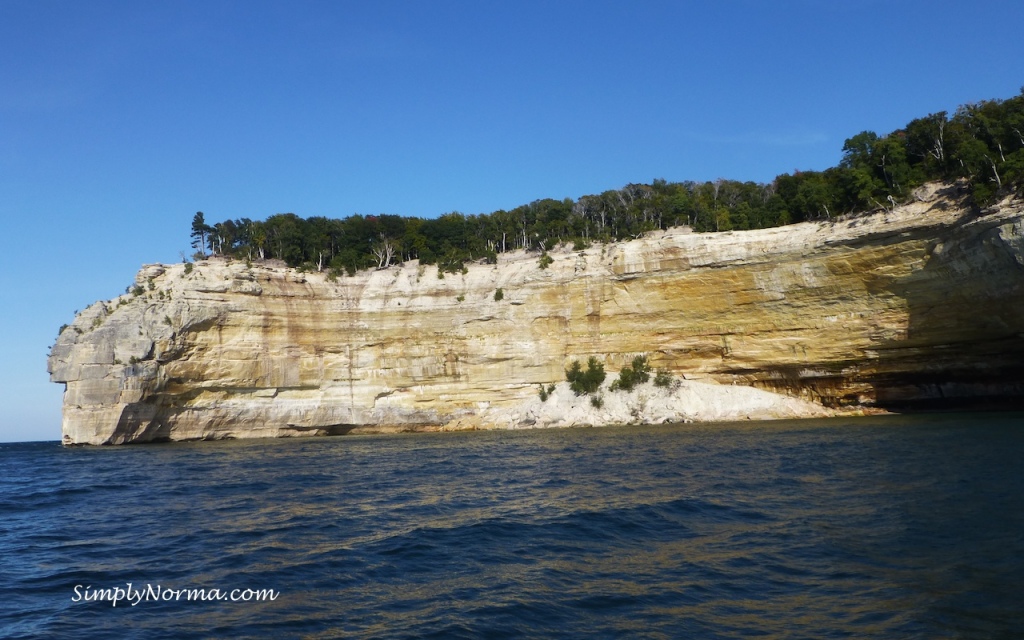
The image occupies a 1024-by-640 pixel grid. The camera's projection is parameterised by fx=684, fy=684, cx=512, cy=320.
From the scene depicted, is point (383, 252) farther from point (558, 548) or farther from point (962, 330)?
point (558, 548)

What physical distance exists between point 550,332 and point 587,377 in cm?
416

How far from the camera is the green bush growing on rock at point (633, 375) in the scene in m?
41.7

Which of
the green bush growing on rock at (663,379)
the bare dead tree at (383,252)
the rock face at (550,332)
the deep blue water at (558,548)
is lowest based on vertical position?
the deep blue water at (558,548)

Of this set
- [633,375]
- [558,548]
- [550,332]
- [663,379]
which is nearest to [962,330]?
[663,379]

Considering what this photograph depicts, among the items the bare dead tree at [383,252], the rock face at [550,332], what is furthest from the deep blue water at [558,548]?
the bare dead tree at [383,252]

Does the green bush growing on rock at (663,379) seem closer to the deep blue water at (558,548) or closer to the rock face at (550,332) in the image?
the rock face at (550,332)

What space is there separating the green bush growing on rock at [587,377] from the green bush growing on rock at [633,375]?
1.06m

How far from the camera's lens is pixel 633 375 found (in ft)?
138

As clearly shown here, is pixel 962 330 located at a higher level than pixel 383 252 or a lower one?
lower

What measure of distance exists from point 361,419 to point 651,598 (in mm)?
39404

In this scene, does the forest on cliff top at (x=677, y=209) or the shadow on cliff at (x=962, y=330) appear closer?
the shadow on cliff at (x=962, y=330)

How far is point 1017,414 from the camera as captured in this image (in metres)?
31.3

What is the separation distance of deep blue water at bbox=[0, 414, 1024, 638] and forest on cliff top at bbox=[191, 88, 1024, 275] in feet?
60.9

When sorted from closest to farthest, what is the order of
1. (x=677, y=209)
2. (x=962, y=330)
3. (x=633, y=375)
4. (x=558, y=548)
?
1. (x=558, y=548)
2. (x=962, y=330)
3. (x=633, y=375)
4. (x=677, y=209)
